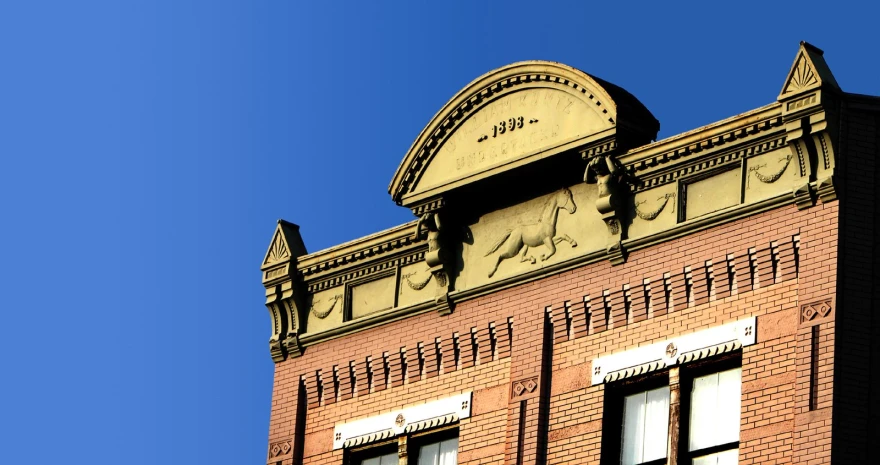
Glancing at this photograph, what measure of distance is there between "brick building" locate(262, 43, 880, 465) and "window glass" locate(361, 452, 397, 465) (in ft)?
0.12

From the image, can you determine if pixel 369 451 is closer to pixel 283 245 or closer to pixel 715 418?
pixel 283 245

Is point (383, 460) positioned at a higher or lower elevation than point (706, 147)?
lower

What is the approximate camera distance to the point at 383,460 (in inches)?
1100

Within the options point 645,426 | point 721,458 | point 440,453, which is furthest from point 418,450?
point 721,458

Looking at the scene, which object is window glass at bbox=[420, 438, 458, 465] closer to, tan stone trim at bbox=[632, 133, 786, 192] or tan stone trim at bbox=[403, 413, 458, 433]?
tan stone trim at bbox=[403, 413, 458, 433]

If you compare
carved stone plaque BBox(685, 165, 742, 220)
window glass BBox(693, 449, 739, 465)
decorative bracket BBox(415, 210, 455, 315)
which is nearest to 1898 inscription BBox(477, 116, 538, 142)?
decorative bracket BBox(415, 210, 455, 315)

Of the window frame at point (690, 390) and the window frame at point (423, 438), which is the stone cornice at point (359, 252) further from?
the window frame at point (690, 390)

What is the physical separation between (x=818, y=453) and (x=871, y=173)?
12.2 feet

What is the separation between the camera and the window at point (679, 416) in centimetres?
2394

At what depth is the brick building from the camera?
23.4 meters

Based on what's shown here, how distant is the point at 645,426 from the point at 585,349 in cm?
147

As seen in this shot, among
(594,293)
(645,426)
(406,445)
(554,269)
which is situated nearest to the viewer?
(645,426)

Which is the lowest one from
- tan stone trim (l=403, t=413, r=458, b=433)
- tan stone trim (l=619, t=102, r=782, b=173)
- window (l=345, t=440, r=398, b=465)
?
window (l=345, t=440, r=398, b=465)

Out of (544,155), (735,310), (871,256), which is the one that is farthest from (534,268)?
(871,256)
